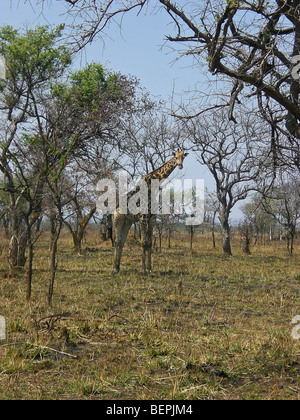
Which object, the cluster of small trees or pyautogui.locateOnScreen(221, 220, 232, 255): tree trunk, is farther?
pyautogui.locateOnScreen(221, 220, 232, 255): tree trunk

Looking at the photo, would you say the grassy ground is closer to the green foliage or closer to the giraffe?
the giraffe

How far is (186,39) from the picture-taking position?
17.6ft

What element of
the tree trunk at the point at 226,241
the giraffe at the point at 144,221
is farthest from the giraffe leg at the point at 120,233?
the tree trunk at the point at 226,241

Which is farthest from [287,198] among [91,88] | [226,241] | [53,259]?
[53,259]

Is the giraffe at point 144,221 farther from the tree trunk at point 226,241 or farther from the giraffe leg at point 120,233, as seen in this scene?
the tree trunk at point 226,241

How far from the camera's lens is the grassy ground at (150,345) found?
3828mm

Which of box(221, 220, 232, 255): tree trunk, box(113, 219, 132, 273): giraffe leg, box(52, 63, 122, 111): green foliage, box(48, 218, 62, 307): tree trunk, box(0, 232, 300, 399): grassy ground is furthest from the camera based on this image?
box(221, 220, 232, 255): tree trunk

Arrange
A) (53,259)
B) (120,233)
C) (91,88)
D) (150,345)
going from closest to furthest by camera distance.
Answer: (150,345)
(53,259)
(120,233)
(91,88)

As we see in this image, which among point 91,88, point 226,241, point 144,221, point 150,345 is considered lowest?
point 150,345

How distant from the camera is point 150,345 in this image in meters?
4.98

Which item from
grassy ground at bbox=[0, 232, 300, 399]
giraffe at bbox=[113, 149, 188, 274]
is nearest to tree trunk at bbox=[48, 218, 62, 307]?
grassy ground at bbox=[0, 232, 300, 399]

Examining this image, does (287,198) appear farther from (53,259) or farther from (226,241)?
(53,259)

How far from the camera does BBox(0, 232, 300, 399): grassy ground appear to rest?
3.83m

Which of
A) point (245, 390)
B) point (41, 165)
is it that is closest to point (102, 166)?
point (41, 165)
